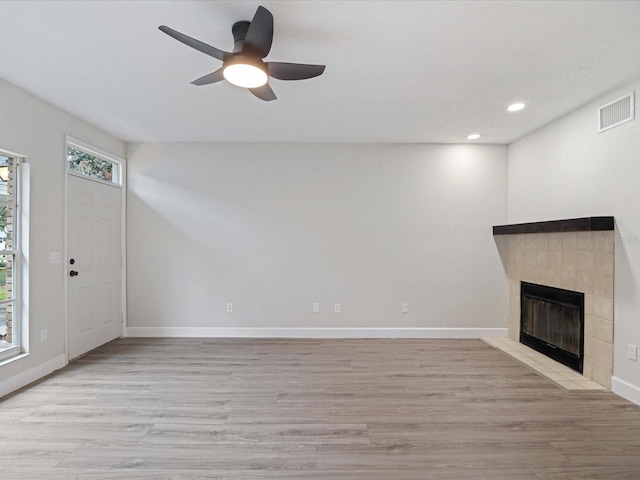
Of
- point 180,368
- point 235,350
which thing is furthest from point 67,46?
point 235,350

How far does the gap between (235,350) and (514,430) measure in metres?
2.94

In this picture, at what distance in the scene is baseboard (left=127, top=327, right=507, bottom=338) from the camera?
14.6 feet

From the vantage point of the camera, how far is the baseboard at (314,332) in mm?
4441

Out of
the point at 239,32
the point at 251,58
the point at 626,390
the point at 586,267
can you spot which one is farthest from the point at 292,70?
the point at 626,390

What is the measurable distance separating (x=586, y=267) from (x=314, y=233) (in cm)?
303

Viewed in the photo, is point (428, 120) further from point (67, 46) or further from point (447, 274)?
point (67, 46)

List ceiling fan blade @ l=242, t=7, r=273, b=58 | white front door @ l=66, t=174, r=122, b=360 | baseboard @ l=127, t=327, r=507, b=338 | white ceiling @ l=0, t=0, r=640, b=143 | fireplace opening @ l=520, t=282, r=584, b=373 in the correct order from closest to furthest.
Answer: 1. ceiling fan blade @ l=242, t=7, r=273, b=58
2. white ceiling @ l=0, t=0, r=640, b=143
3. fireplace opening @ l=520, t=282, r=584, b=373
4. white front door @ l=66, t=174, r=122, b=360
5. baseboard @ l=127, t=327, r=507, b=338

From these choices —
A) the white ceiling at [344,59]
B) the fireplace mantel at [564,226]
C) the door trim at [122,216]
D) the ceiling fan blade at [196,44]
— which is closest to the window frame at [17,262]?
the door trim at [122,216]

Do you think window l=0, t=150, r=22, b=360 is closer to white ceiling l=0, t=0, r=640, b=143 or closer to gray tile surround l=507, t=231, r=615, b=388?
white ceiling l=0, t=0, r=640, b=143

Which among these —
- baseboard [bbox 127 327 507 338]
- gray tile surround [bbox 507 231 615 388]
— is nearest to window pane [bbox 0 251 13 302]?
baseboard [bbox 127 327 507 338]

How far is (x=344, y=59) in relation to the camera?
7.91ft

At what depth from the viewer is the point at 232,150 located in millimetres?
4480

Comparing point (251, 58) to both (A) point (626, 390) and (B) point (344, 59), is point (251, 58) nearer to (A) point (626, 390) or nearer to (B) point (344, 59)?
(B) point (344, 59)

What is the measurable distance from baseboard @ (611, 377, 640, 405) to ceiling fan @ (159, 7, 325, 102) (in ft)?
11.7
